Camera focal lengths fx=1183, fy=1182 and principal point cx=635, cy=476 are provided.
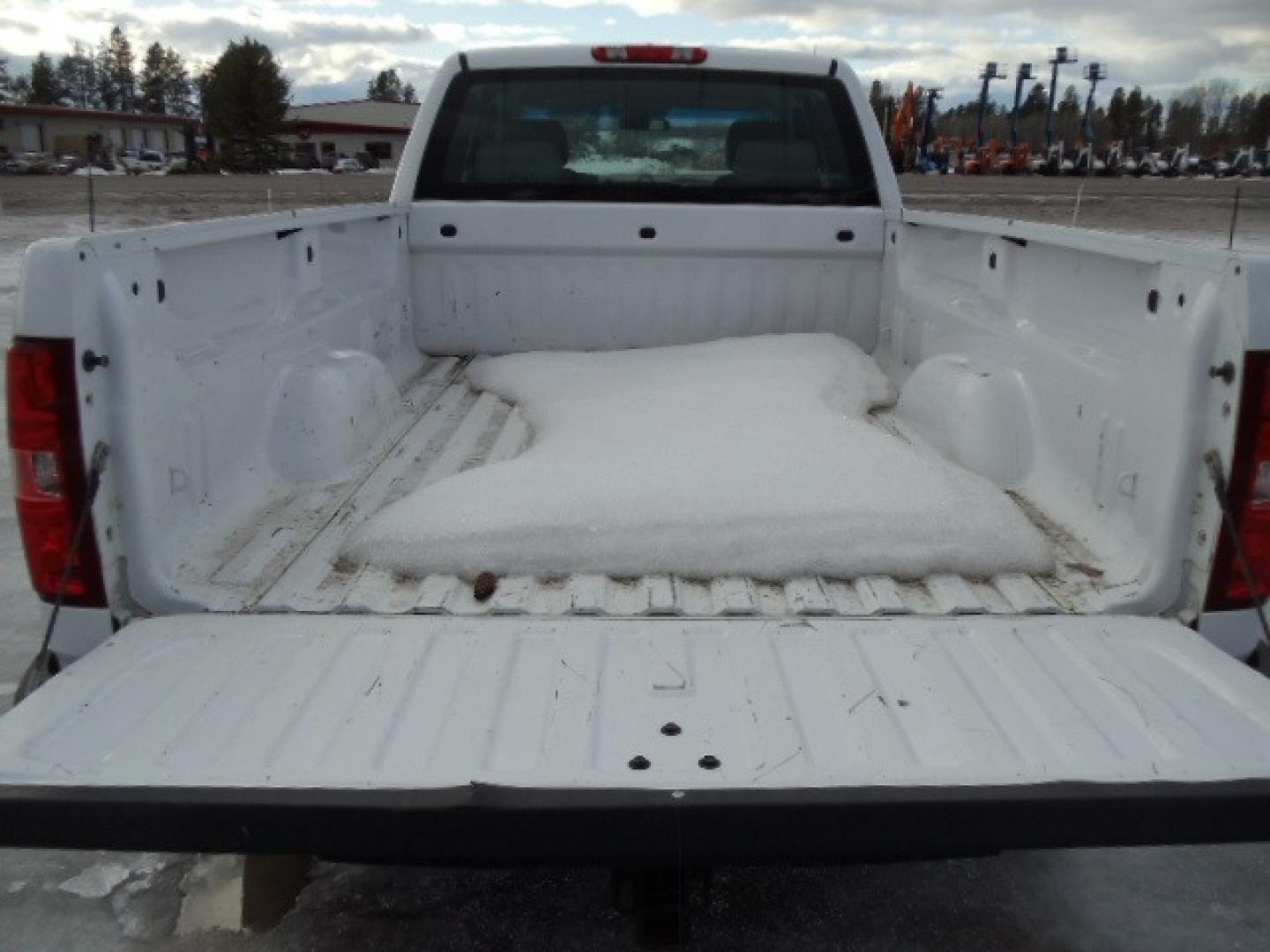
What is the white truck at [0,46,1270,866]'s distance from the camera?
1.78 meters

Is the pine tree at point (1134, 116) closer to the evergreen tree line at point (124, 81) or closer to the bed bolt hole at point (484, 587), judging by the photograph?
the evergreen tree line at point (124, 81)

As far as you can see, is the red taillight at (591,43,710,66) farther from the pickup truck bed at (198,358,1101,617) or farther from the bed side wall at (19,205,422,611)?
the pickup truck bed at (198,358,1101,617)

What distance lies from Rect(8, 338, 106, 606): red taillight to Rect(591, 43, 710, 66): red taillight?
2894mm

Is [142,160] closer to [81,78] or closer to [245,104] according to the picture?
[245,104]

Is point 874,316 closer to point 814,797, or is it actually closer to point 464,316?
point 464,316

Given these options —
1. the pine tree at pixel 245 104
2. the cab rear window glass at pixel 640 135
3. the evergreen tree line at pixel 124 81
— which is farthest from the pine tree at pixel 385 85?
the cab rear window glass at pixel 640 135

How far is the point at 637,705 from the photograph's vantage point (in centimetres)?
202

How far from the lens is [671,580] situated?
2545mm

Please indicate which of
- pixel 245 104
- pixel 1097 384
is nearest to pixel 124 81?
pixel 245 104

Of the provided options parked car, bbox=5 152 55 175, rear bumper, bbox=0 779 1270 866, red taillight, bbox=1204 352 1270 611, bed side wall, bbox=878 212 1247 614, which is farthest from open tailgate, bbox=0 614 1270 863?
parked car, bbox=5 152 55 175

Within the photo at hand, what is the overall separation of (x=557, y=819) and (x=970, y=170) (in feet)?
242

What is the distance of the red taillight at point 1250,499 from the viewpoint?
2.12 metres

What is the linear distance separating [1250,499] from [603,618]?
1232 millimetres

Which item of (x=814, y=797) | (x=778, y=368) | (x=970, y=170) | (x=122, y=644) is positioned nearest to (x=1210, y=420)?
(x=814, y=797)
